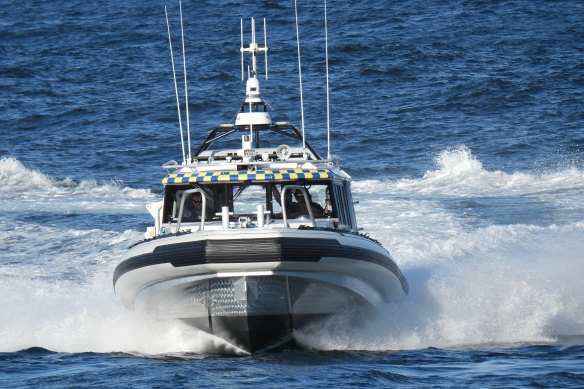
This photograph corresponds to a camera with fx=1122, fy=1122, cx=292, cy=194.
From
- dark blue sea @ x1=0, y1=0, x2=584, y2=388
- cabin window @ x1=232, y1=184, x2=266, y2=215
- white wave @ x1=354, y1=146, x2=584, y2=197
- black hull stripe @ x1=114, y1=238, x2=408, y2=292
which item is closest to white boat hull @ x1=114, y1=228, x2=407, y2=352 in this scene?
black hull stripe @ x1=114, y1=238, x2=408, y2=292

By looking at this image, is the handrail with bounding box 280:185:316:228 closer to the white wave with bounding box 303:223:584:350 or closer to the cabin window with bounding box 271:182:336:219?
the cabin window with bounding box 271:182:336:219

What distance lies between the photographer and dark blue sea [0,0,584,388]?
11273mm

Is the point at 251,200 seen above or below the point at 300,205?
above

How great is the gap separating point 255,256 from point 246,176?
1.48 metres

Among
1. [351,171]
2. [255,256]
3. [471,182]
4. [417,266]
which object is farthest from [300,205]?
[351,171]

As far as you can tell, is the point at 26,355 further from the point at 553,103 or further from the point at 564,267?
the point at 553,103

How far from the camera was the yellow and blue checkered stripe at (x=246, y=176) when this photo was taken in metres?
11.6

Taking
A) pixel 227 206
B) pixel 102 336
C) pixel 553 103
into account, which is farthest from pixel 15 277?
pixel 553 103

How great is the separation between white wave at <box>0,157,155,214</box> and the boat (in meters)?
9.97

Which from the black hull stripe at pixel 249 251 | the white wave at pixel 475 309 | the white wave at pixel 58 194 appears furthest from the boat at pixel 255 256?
the white wave at pixel 58 194

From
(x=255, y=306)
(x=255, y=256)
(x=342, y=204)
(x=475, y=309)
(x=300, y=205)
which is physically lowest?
(x=255, y=306)

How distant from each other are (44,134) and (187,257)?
65.1 ft

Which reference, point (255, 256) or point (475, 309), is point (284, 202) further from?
point (475, 309)

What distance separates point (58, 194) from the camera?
941 inches
